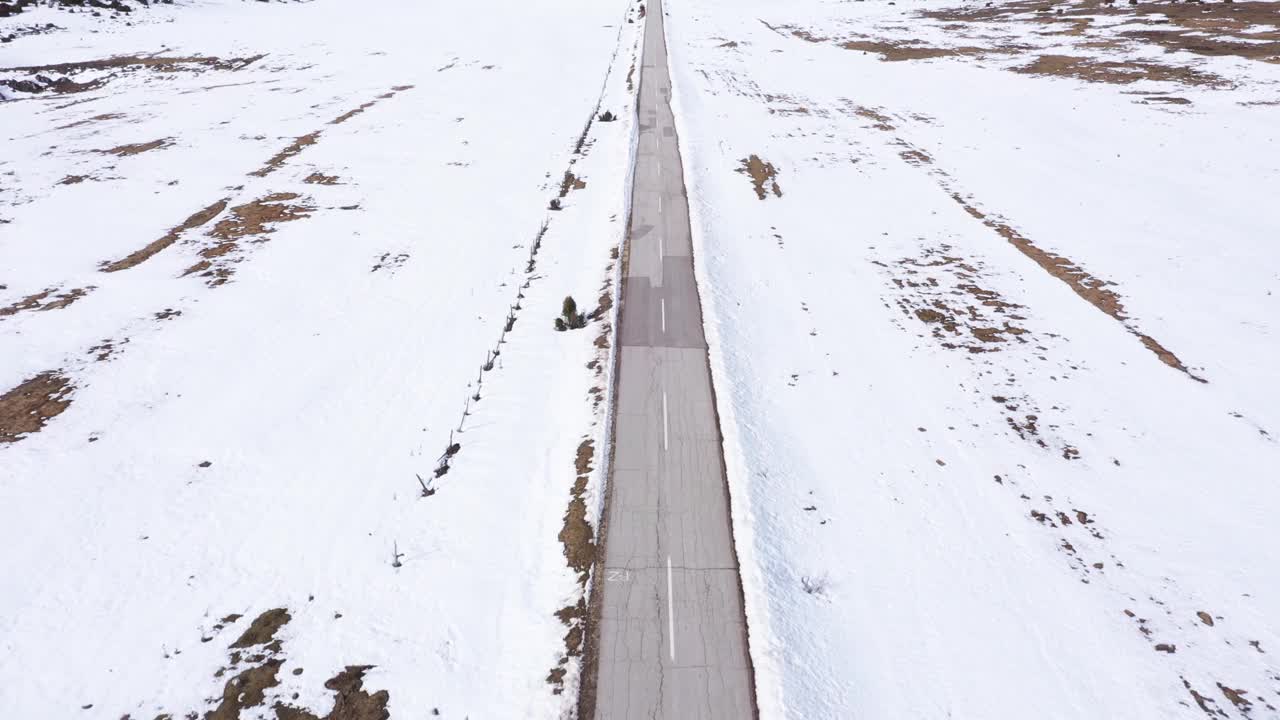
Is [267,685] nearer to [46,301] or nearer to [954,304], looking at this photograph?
[46,301]

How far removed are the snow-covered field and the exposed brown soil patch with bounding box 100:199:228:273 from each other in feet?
0.52

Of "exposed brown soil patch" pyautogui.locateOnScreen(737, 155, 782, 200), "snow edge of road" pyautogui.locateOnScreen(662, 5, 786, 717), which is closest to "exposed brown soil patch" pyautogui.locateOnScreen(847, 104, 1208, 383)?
"exposed brown soil patch" pyautogui.locateOnScreen(737, 155, 782, 200)

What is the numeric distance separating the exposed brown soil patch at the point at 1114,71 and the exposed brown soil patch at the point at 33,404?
190 feet

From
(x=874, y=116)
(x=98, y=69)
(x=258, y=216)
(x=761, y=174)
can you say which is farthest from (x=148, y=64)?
(x=874, y=116)

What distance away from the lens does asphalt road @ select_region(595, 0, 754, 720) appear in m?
9.42

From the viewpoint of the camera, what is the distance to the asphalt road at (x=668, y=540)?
30.9 feet

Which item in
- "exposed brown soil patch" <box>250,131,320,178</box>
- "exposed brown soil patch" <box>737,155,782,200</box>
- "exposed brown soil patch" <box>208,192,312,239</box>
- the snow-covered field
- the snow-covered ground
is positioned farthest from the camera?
"exposed brown soil patch" <box>250,131,320,178</box>

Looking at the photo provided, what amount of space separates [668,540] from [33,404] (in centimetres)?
1760

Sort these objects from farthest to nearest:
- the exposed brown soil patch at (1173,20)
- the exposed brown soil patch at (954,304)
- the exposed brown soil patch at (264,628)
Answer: the exposed brown soil patch at (1173,20), the exposed brown soil patch at (954,304), the exposed brown soil patch at (264,628)

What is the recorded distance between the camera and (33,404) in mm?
16094

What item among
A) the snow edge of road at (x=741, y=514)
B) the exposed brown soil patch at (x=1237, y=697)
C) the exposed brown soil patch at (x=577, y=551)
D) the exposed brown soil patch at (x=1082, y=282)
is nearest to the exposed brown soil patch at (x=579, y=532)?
the exposed brown soil patch at (x=577, y=551)

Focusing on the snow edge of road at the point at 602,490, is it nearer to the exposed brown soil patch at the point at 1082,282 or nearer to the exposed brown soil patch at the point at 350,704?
the exposed brown soil patch at the point at 350,704

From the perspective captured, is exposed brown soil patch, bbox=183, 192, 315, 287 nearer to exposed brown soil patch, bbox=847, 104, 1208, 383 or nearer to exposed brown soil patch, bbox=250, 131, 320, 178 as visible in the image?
exposed brown soil patch, bbox=250, 131, 320, 178

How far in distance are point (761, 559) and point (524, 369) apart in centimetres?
871
